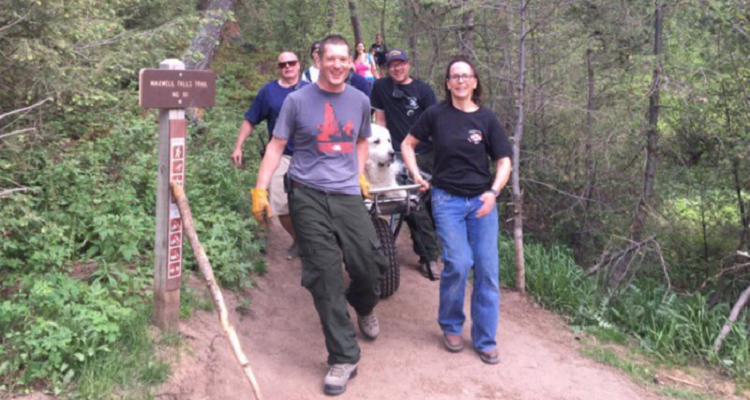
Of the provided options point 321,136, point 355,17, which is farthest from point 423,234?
point 355,17

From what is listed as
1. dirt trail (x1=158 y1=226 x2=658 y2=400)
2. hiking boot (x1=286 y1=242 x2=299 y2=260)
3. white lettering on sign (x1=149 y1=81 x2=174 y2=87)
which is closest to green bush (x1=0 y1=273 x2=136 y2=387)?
dirt trail (x1=158 y1=226 x2=658 y2=400)

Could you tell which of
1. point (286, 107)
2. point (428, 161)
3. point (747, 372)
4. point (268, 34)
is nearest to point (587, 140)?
point (428, 161)

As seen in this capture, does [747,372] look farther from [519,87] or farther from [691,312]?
[519,87]

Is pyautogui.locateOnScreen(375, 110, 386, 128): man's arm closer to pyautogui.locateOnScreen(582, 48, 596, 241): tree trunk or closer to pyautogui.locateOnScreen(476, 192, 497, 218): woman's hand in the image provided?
pyautogui.locateOnScreen(476, 192, 497, 218): woman's hand

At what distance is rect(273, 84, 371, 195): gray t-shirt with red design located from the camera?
439cm

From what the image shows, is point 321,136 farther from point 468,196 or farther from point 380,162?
point 380,162

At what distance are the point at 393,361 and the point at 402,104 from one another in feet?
8.89

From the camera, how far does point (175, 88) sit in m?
4.18

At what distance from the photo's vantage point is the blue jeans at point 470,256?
483 cm

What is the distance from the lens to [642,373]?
197 inches

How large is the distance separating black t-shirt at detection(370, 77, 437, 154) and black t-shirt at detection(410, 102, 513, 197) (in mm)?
1541

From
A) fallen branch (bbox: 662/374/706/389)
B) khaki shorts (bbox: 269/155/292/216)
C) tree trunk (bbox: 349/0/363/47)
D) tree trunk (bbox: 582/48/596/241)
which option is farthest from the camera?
tree trunk (bbox: 349/0/363/47)

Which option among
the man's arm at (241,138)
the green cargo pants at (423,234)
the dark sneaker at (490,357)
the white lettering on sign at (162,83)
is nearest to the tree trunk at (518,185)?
the green cargo pants at (423,234)

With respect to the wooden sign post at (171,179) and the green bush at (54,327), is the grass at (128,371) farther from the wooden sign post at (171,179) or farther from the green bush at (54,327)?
the wooden sign post at (171,179)
